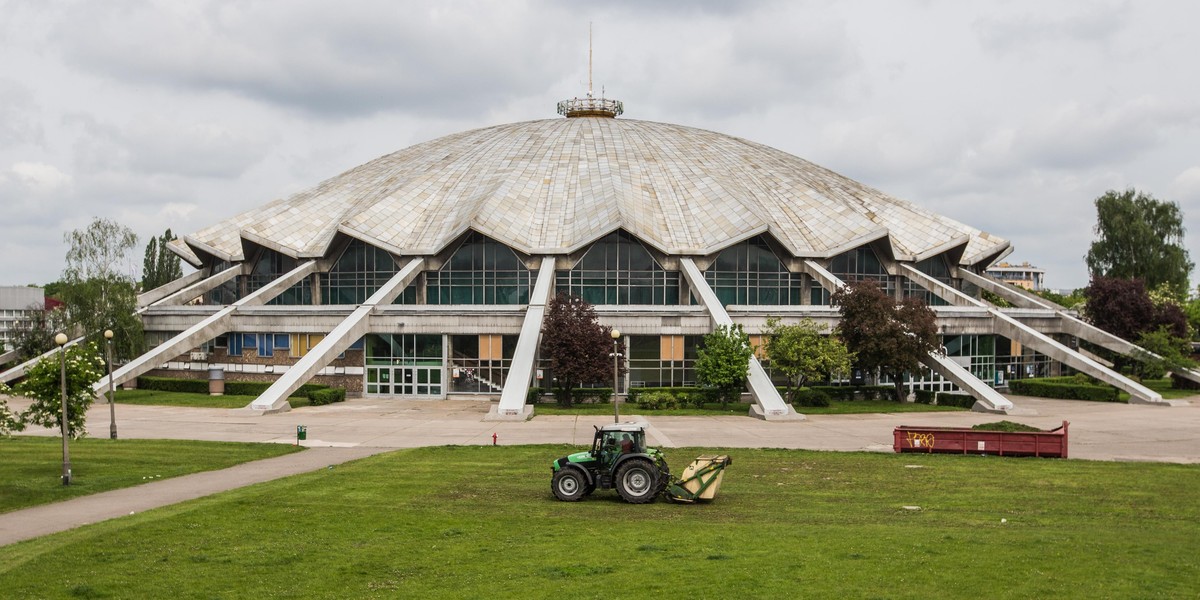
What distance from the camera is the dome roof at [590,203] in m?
72.8

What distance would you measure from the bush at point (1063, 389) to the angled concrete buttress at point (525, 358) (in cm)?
3013

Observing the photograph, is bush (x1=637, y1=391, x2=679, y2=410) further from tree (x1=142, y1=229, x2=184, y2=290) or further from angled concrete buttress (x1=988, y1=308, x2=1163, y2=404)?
tree (x1=142, y1=229, x2=184, y2=290)

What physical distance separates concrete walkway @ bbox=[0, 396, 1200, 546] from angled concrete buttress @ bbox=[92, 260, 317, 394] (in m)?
4.51

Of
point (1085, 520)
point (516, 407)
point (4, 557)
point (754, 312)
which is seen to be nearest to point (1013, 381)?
point (754, 312)

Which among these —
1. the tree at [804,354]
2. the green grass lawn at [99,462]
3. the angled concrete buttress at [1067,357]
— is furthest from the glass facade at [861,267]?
the green grass lawn at [99,462]

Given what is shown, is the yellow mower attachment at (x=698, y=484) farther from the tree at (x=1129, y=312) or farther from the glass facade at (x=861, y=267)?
the tree at (x=1129, y=312)

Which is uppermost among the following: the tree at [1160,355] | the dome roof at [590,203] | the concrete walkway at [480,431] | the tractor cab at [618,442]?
the dome roof at [590,203]

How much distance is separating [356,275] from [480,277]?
9.55 metres

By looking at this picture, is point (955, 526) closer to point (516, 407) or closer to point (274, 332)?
point (516, 407)

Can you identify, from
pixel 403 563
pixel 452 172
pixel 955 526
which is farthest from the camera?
pixel 452 172

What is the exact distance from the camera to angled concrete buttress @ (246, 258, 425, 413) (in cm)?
5134

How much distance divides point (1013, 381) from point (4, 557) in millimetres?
61496

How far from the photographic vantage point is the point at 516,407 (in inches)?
1918

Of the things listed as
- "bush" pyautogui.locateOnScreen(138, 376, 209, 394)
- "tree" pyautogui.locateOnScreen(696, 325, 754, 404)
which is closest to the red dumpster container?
"tree" pyautogui.locateOnScreen(696, 325, 754, 404)
